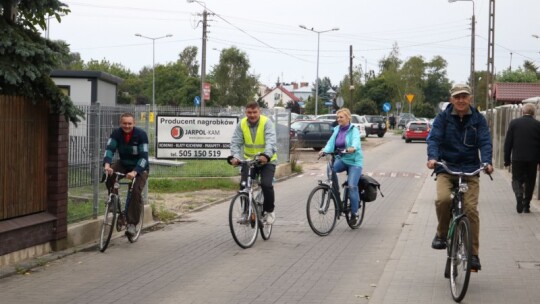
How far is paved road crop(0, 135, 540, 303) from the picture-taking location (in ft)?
25.3

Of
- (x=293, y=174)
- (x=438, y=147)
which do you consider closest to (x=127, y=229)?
(x=438, y=147)

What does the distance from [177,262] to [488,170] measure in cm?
378

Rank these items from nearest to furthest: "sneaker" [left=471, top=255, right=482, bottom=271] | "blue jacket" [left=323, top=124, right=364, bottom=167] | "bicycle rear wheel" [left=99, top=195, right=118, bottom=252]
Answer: "sneaker" [left=471, top=255, right=482, bottom=271] → "bicycle rear wheel" [left=99, top=195, right=118, bottom=252] → "blue jacket" [left=323, top=124, right=364, bottom=167]

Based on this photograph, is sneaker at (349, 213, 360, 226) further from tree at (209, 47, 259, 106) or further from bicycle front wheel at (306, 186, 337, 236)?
tree at (209, 47, 259, 106)

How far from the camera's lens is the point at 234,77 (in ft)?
319

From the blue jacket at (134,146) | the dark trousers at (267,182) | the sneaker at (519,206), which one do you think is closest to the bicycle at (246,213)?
the dark trousers at (267,182)

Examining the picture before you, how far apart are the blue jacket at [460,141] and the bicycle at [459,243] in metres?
0.13

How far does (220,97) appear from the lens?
9394 centimetres

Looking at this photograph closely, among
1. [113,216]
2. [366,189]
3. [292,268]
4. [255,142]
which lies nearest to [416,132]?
[366,189]

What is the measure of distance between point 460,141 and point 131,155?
4692mm

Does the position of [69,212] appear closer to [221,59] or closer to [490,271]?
[490,271]

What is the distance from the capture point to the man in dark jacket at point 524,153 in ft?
45.8

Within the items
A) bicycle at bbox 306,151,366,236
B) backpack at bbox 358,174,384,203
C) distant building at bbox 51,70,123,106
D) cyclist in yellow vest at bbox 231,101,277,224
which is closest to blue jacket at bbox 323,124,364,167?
bicycle at bbox 306,151,366,236

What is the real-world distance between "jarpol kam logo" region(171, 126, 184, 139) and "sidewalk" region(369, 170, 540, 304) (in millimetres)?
6584
